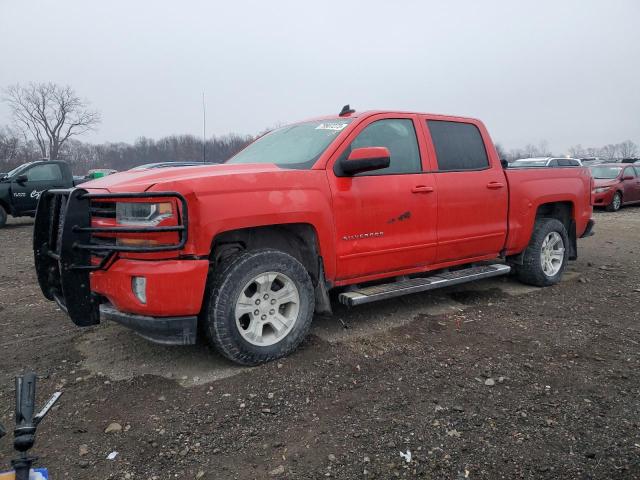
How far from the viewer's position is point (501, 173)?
4.81 metres

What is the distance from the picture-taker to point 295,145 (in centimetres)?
403

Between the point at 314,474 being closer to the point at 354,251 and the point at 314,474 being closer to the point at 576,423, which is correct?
the point at 576,423

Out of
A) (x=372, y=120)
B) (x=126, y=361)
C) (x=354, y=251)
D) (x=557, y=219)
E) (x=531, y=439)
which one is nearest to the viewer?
(x=531, y=439)

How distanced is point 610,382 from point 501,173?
2.45 meters

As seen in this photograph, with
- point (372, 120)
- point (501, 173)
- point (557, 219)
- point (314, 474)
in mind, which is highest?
point (372, 120)

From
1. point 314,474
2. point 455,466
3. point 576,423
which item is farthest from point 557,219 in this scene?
point 314,474

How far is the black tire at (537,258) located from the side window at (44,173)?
12255 millimetres

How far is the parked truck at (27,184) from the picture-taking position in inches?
478

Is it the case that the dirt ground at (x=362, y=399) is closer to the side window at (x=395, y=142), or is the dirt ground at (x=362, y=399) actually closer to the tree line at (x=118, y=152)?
the side window at (x=395, y=142)

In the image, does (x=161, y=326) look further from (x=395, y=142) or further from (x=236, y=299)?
(x=395, y=142)

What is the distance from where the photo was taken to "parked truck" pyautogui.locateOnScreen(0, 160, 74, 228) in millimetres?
12141

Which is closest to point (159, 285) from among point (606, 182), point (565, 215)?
point (565, 215)

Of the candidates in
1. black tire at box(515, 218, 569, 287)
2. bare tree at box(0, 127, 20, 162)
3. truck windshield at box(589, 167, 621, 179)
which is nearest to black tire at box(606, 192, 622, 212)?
truck windshield at box(589, 167, 621, 179)

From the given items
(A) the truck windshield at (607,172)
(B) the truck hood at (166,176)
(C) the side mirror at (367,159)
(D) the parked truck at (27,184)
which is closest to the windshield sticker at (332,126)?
(C) the side mirror at (367,159)
